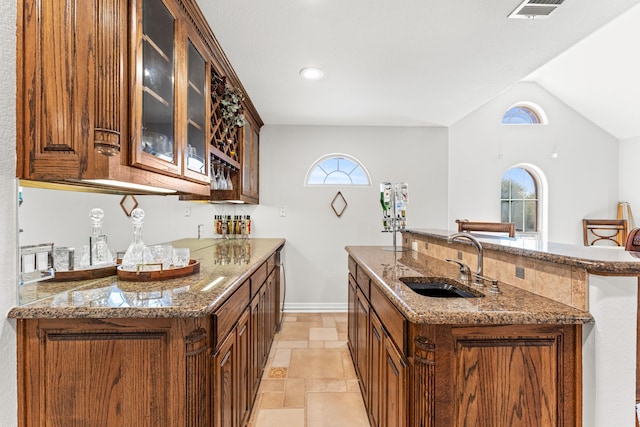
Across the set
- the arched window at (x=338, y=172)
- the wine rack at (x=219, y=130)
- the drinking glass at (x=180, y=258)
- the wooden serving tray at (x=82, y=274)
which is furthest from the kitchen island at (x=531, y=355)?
the arched window at (x=338, y=172)

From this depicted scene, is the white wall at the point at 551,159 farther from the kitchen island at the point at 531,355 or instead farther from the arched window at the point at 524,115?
the kitchen island at the point at 531,355

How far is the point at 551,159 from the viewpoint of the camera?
4559 mm

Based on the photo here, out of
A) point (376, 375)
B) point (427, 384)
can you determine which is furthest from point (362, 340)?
point (427, 384)

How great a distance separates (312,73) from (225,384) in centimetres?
225

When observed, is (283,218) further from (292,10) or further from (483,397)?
(483,397)

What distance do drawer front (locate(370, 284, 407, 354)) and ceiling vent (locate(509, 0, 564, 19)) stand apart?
5.83 ft

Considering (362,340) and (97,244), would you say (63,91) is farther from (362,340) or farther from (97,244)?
(362,340)

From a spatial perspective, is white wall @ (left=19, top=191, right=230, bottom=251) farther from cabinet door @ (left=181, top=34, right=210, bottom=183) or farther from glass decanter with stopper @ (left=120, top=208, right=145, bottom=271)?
cabinet door @ (left=181, top=34, right=210, bottom=183)

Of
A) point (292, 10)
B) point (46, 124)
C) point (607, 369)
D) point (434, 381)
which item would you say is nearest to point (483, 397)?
point (434, 381)

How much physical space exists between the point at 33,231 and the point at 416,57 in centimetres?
249

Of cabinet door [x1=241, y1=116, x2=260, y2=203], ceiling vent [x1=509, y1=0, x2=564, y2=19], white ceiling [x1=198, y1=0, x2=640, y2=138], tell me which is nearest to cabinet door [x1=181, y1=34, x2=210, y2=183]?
white ceiling [x1=198, y1=0, x2=640, y2=138]

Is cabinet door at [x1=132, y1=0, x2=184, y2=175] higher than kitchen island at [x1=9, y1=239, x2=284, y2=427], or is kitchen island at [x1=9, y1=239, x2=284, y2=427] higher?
cabinet door at [x1=132, y1=0, x2=184, y2=175]

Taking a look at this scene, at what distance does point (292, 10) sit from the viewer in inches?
66.7

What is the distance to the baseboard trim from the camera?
385 cm
